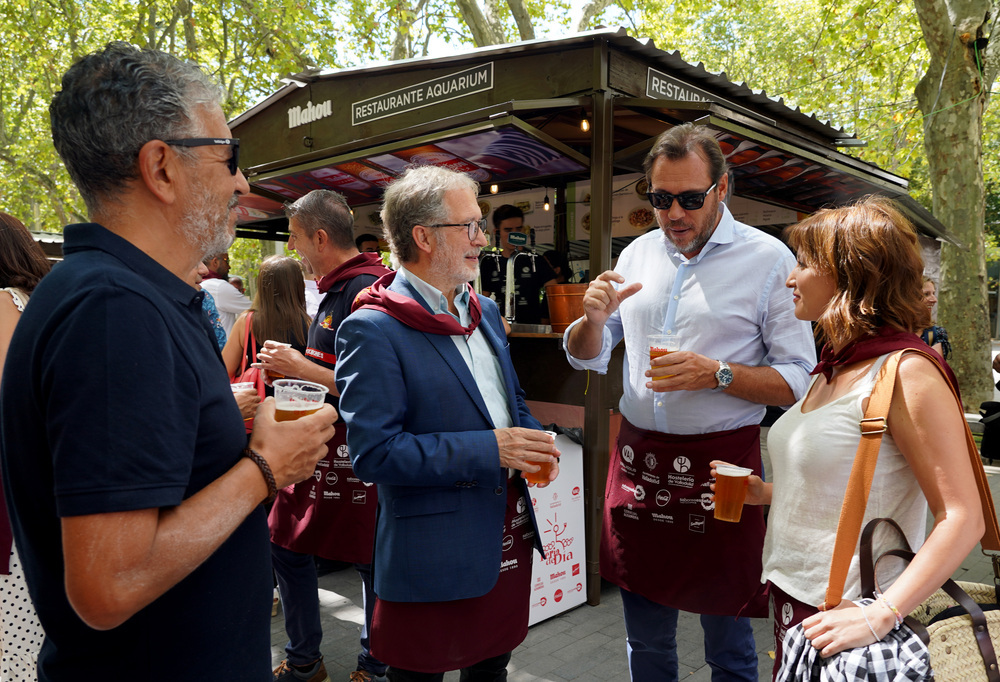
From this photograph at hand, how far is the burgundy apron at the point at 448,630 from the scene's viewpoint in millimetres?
2062

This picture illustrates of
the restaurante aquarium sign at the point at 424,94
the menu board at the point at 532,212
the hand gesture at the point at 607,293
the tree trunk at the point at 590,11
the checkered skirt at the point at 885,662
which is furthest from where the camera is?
the tree trunk at the point at 590,11

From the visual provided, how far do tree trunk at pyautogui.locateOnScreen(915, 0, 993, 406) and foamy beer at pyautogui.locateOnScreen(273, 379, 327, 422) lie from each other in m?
9.71

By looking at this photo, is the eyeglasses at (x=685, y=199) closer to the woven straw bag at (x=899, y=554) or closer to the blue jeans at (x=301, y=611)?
the woven straw bag at (x=899, y=554)

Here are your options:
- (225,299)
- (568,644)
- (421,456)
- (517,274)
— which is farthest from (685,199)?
(225,299)

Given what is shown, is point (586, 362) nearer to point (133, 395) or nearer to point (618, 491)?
point (618, 491)

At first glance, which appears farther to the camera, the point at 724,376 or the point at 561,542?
the point at 561,542

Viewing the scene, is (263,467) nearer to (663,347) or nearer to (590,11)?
(663,347)

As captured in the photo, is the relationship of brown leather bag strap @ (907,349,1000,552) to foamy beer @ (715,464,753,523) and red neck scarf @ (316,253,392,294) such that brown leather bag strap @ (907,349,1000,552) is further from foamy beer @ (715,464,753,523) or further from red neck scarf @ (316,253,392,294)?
red neck scarf @ (316,253,392,294)

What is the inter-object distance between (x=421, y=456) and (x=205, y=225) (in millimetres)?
924

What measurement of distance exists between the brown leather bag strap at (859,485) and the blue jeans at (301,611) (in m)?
2.22

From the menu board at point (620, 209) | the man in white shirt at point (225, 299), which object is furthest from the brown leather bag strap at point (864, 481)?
the menu board at point (620, 209)

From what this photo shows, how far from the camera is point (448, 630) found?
81.7 inches

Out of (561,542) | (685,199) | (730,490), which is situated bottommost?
(561,542)

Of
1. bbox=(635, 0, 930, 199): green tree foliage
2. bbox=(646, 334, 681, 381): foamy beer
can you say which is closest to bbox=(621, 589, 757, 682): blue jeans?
bbox=(646, 334, 681, 381): foamy beer
